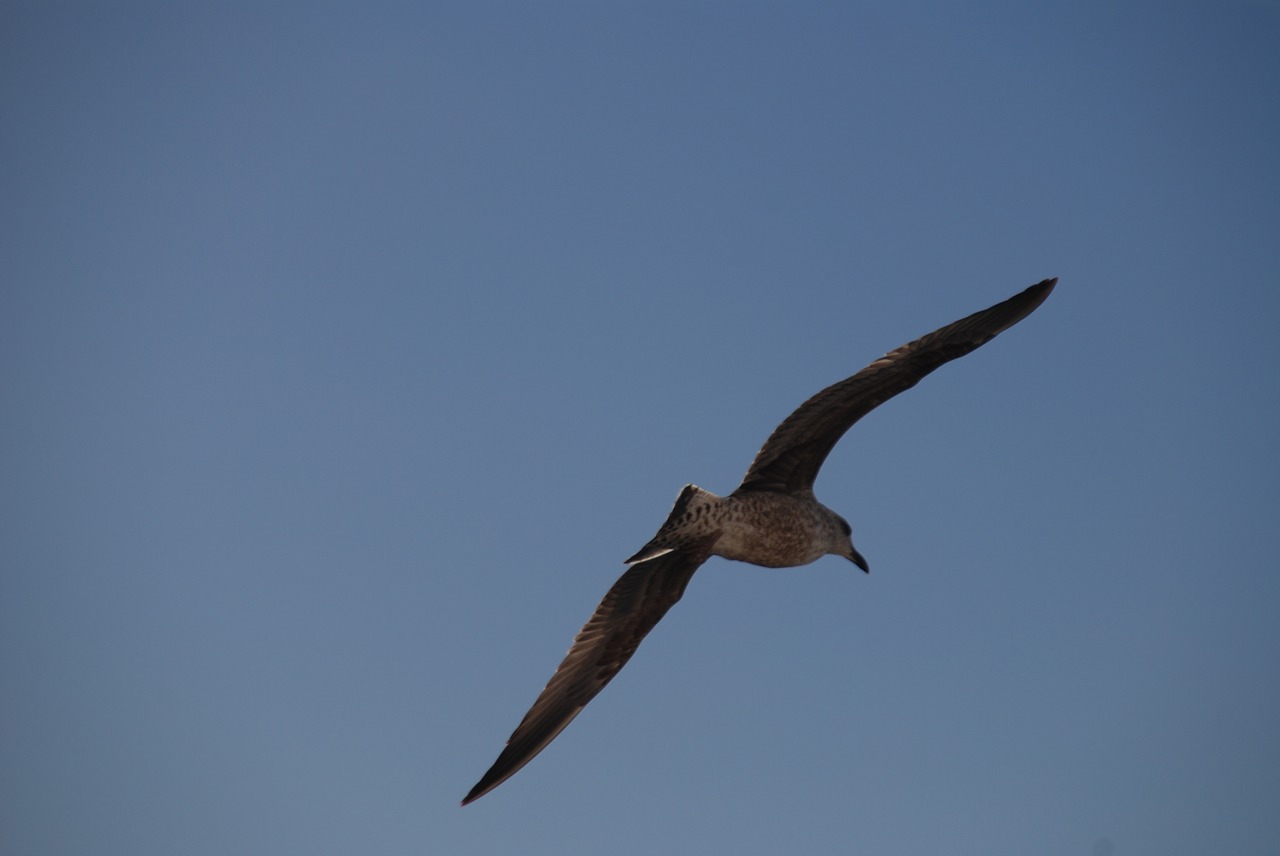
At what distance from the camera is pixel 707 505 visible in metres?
11.3

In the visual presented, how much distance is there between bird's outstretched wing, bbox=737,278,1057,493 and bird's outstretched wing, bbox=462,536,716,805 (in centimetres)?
127

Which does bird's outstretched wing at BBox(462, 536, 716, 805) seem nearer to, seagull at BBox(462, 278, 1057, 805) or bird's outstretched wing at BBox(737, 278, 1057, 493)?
seagull at BBox(462, 278, 1057, 805)

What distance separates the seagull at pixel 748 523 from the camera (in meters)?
11.4

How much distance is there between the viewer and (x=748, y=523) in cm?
1177

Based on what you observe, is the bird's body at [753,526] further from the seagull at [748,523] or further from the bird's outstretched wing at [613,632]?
the bird's outstretched wing at [613,632]

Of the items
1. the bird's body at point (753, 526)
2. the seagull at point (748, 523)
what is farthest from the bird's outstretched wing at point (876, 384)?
the bird's body at point (753, 526)

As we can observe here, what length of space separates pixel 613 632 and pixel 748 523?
205 centimetres

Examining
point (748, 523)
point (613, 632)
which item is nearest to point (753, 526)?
point (748, 523)

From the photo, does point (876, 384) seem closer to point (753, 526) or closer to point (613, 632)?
point (753, 526)

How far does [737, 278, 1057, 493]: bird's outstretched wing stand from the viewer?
11.4m

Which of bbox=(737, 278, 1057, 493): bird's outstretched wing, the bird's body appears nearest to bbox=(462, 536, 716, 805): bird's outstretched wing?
the bird's body

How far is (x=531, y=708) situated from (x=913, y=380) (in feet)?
18.8

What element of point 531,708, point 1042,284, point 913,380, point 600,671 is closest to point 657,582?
point 600,671

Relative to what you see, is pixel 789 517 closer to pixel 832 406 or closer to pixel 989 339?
pixel 832 406
